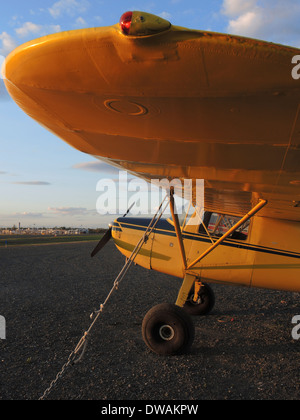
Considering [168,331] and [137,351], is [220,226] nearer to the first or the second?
[168,331]

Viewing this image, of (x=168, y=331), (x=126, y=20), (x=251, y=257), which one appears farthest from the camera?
(x=251, y=257)

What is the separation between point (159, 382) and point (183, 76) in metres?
3.43

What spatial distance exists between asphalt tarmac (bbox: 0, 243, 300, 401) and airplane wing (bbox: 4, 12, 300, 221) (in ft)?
8.62

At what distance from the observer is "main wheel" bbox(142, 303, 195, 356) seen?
14.4ft

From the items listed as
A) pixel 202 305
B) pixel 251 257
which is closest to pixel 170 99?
pixel 251 257

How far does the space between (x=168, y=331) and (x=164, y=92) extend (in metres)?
3.92

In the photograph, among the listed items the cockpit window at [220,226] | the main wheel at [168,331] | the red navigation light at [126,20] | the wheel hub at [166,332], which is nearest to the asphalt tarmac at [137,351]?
the main wheel at [168,331]

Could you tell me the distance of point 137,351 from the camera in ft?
14.6

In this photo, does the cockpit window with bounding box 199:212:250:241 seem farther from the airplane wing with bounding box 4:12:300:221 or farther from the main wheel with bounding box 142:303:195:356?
the airplane wing with bounding box 4:12:300:221

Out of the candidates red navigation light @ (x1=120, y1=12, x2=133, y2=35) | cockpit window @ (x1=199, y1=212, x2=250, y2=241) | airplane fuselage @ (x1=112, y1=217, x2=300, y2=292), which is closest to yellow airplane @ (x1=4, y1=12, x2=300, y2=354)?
red navigation light @ (x1=120, y1=12, x2=133, y2=35)

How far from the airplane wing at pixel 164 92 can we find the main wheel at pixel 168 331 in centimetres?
282

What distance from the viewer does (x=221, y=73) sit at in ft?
4.36

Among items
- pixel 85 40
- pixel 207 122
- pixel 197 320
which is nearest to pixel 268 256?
pixel 197 320
